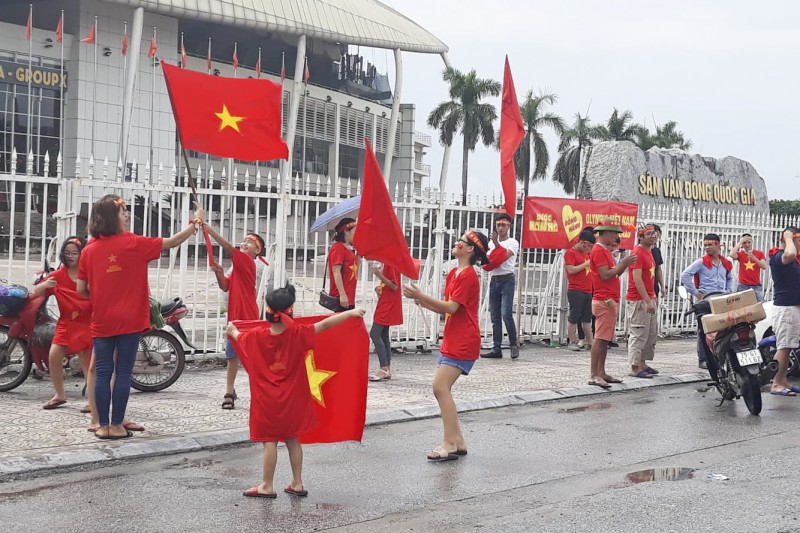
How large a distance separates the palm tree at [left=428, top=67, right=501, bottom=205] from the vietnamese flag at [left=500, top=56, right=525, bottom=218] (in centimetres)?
5201

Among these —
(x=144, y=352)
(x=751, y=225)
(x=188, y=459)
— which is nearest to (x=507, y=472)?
(x=188, y=459)

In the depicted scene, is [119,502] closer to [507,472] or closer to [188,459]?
[188,459]

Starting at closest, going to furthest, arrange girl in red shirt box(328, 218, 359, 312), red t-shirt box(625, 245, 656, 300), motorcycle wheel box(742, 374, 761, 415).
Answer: motorcycle wheel box(742, 374, 761, 415), girl in red shirt box(328, 218, 359, 312), red t-shirt box(625, 245, 656, 300)

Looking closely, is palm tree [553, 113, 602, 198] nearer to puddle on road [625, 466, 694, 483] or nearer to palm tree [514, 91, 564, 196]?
palm tree [514, 91, 564, 196]

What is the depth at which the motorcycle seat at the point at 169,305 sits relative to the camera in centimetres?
989

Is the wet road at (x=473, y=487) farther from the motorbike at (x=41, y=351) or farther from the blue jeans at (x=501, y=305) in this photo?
the blue jeans at (x=501, y=305)

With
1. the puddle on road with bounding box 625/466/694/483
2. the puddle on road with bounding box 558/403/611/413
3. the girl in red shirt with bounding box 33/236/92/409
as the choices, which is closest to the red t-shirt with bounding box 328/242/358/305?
the puddle on road with bounding box 558/403/611/413

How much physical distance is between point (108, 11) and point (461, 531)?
4462cm

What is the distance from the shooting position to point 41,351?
9.32 meters

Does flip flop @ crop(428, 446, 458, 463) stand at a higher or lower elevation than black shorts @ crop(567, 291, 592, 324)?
lower

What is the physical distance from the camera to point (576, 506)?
585 cm

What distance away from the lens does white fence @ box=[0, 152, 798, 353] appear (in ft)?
34.1

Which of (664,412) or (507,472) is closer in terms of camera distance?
(507,472)

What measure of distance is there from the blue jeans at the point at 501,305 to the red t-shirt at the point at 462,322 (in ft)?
19.3
